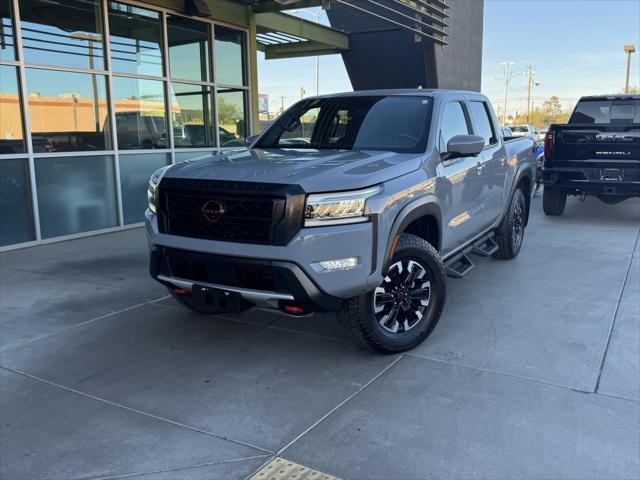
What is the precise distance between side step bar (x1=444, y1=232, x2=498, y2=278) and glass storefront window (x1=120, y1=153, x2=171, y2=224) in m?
5.73

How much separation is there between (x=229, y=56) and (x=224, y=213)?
8.31 m

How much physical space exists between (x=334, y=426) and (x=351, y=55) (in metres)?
14.4

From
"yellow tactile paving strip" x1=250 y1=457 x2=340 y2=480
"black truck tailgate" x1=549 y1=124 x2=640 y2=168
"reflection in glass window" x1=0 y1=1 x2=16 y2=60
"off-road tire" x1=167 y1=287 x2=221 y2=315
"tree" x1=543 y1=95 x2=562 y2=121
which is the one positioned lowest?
"yellow tactile paving strip" x1=250 y1=457 x2=340 y2=480

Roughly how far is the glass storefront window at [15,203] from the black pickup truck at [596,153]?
26.5 feet

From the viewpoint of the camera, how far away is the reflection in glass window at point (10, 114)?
289 inches

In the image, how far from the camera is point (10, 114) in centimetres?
743

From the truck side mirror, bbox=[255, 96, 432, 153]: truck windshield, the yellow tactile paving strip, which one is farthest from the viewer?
bbox=[255, 96, 432, 153]: truck windshield

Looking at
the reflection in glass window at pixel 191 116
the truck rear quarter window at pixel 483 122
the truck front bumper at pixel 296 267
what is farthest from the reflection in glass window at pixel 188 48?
the truck front bumper at pixel 296 267

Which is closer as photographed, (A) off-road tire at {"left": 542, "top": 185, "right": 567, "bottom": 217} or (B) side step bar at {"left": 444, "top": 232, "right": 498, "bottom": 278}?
(B) side step bar at {"left": 444, "top": 232, "right": 498, "bottom": 278}

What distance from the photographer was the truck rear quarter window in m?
5.69

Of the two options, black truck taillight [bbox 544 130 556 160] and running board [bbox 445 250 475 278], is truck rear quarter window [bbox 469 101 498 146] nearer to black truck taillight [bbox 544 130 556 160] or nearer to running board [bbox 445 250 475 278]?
running board [bbox 445 250 475 278]

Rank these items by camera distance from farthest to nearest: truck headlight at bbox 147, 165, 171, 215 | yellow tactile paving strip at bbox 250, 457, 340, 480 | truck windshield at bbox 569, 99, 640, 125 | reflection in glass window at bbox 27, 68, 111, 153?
1. truck windshield at bbox 569, 99, 640, 125
2. reflection in glass window at bbox 27, 68, 111, 153
3. truck headlight at bbox 147, 165, 171, 215
4. yellow tactile paving strip at bbox 250, 457, 340, 480

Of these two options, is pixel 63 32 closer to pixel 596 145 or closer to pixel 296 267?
pixel 296 267

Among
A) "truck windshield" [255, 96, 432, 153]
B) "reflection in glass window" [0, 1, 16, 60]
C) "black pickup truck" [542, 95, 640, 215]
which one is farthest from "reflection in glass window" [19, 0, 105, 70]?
"black pickup truck" [542, 95, 640, 215]
